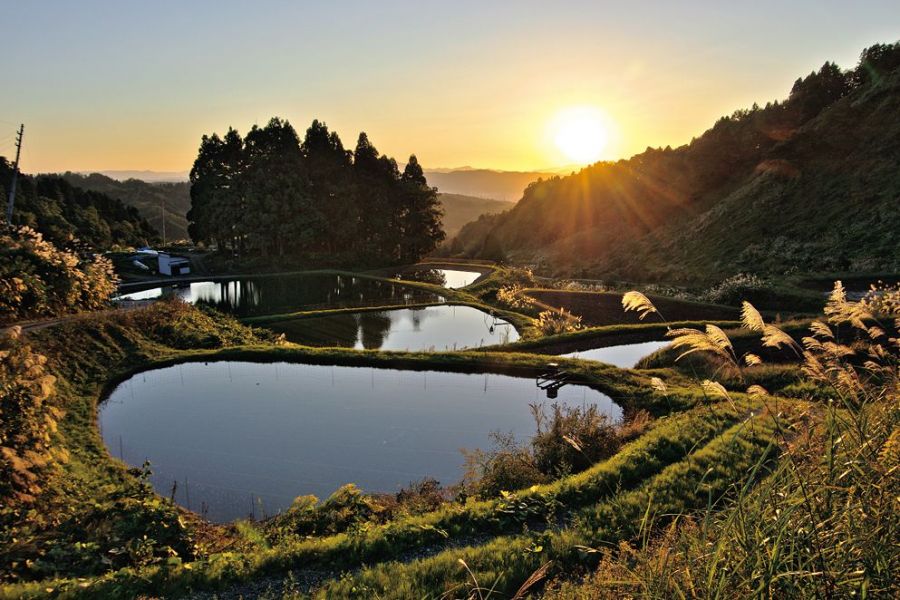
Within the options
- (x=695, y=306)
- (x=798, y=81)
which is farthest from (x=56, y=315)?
(x=798, y=81)

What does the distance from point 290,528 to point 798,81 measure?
82598mm

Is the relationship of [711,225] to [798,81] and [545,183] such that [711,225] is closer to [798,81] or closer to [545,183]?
Answer: [798,81]

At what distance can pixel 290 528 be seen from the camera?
8.48 m

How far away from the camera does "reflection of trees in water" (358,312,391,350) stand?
24.8m

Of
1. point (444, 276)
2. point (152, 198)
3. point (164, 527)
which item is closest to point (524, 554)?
point (164, 527)

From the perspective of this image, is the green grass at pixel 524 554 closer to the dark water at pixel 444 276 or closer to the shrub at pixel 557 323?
the shrub at pixel 557 323

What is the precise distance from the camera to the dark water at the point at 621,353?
67.1 ft

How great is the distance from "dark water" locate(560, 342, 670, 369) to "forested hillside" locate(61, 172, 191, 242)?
373ft

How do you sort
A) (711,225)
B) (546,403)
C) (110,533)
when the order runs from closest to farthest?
(110,533), (546,403), (711,225)

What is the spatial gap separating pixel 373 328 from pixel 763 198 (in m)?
48.6

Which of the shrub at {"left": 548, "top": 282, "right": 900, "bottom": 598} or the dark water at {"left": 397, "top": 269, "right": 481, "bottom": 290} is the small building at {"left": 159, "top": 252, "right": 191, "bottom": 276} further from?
the shrub at {"left": 548, "top": 282, "right": 900, "bottom": 598}

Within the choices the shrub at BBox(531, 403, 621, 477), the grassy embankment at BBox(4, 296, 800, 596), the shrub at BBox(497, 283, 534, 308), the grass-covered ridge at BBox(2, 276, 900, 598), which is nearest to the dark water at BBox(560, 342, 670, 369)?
the grassy embankment at BBox(4, 296, 800, 596)

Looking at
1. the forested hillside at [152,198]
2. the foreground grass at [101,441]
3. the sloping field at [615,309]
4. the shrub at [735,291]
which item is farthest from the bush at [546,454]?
the forested hillside at [152,198]

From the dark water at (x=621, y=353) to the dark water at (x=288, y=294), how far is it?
682 inches
